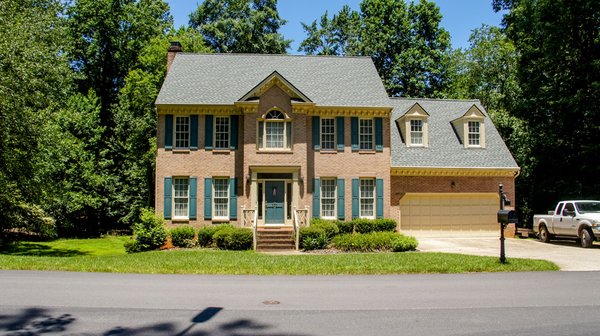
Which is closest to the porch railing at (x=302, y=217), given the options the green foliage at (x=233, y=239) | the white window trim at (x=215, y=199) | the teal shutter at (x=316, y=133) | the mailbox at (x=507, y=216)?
the green foliage at (x=233, y=239)

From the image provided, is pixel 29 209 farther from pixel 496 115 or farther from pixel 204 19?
pixel 496 115

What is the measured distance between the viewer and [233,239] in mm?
20766

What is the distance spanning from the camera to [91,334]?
682 centimetres

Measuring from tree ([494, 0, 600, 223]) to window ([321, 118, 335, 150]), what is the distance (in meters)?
13.8

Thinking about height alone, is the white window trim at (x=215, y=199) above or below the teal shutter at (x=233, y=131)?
below

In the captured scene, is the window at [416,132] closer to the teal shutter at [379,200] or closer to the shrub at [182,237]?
the teal shutter at [379,200]

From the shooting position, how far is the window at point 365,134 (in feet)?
81.5

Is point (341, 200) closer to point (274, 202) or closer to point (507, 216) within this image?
point (274, 202)

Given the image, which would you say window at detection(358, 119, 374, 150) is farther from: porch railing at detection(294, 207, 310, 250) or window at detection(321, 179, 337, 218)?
porch railing at detection(294, 207, 310, 250)

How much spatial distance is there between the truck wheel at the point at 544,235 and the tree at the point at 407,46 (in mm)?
19861

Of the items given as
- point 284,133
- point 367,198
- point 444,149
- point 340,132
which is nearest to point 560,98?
point 444,149

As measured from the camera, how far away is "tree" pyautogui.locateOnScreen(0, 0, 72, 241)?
20.1 meters

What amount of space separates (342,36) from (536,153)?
2235 centimetres

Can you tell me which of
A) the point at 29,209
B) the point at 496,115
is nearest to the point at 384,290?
the point at 29,209
